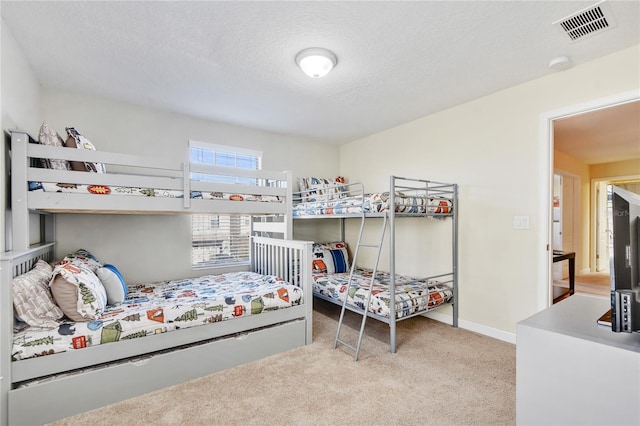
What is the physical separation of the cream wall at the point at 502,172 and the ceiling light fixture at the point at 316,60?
1.32 meters

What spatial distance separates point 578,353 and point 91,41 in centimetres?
322

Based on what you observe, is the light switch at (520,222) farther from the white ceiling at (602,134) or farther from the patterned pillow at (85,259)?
the patterned pillow at (85,259)

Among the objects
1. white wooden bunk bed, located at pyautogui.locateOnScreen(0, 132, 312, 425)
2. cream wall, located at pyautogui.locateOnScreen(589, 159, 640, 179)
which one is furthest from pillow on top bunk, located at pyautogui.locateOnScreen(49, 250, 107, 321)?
cream wall, located at pyautogui.locateOnScreen(589, 159, 640, 179)

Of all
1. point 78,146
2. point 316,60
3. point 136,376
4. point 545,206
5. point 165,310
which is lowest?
point 136,376

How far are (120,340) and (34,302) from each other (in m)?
0.53

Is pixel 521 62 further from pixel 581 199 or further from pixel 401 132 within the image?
pixel 581 199

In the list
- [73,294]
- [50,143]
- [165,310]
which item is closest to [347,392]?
[165,310]

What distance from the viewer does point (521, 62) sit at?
7.77ft

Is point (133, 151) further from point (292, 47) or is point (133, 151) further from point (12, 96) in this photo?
point (292, 47)

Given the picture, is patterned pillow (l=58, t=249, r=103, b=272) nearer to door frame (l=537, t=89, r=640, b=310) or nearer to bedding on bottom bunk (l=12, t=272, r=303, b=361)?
bedding on bottom bunk (l=12, t=272, r=303, b=361)

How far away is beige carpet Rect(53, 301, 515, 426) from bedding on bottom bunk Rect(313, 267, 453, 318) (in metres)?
0.36

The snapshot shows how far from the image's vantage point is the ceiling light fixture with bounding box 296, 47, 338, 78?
219 centimetres

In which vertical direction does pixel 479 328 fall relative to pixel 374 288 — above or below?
below

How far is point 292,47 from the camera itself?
2.17m
